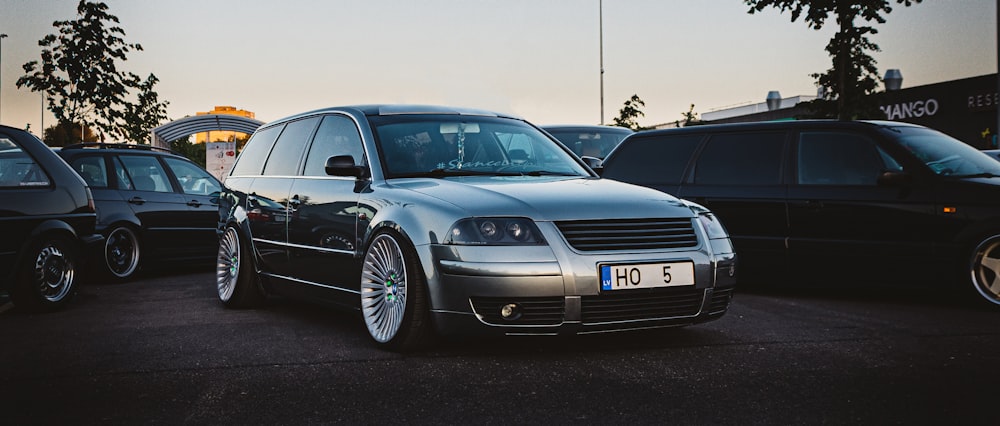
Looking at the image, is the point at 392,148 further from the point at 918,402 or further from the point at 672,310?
the point at 918,402

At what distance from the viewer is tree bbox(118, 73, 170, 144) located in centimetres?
2355

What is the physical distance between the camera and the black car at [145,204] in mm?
10781

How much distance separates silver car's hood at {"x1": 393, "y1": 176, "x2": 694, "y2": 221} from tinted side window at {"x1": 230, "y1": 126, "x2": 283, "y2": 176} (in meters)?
2.39

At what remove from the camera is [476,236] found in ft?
16.9

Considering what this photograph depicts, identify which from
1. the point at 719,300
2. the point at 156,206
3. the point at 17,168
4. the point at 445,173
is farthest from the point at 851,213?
the point at 156,206

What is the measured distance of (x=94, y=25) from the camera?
22297mm

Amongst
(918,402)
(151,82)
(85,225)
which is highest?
(151,82)

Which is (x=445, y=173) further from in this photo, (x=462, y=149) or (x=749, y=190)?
(x=749, y=190)

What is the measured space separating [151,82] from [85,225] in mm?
24059

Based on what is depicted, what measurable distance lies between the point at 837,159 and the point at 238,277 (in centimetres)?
491

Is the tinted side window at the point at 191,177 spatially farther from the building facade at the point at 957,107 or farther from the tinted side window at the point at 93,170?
the building facade at the point at 957,107

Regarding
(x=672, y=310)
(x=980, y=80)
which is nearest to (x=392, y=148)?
(x=672, y=310)

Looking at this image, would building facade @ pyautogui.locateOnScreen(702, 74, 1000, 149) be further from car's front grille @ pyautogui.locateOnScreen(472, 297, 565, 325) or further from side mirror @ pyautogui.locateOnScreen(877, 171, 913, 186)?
car's front grille @ pyautogui.locateOnScreen(472, 297, 565, 325)

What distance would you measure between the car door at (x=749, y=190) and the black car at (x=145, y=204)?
224 inches
